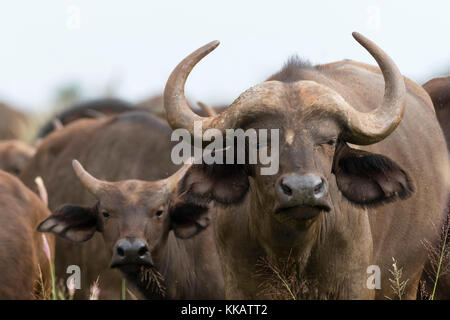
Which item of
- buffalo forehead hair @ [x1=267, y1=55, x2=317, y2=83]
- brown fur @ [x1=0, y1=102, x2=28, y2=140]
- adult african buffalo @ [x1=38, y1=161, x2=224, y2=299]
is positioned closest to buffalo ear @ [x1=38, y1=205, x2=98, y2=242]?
adult african buffalo @ [x1=38, y1=161, x2=224, y2=299]

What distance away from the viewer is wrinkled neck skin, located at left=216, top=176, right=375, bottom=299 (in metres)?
5.30

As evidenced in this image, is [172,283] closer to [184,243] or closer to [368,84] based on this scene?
[184,243]

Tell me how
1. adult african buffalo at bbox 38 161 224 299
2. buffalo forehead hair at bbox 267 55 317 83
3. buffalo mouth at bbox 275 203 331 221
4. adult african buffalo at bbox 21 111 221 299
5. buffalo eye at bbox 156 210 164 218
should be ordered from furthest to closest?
adult african buffalo at bbox 21 111 221 299
buffalo eye at bbox 156 210 164 218
adult african buffalo at bbox 38 161 224 299
buffalo forehead hair at bbox 267 55 317 83
buffalo mouth at bbox 275 203 331 221

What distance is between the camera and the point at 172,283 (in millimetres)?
7047

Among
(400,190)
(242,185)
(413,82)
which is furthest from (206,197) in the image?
(413,82)

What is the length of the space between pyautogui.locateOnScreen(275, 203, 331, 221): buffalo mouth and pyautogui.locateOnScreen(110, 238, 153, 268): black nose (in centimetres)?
170

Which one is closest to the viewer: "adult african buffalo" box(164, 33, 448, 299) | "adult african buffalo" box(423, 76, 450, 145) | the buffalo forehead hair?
"adult african buffalo" box(164, 33, 448, 299)

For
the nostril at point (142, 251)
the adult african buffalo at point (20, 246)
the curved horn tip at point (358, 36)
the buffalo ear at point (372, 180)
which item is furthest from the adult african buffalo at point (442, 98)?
the adult african buffalo at point (20, 246)

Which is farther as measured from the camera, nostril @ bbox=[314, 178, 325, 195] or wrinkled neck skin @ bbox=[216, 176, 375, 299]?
wrinkled neck skin @ bbox=[216, 176, 375, 299]

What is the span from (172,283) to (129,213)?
833mm

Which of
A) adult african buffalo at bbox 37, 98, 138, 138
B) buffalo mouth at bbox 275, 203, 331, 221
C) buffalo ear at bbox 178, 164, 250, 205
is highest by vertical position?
adult african buffalo at bbox 37, 98, 138, 138

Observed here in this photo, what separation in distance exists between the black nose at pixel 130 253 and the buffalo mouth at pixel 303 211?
5.58ft

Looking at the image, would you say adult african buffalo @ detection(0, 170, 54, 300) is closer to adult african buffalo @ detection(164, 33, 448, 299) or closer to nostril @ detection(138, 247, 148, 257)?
nostril @ detection(138, 247, 148, 257)

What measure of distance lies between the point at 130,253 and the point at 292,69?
172 centimetres
